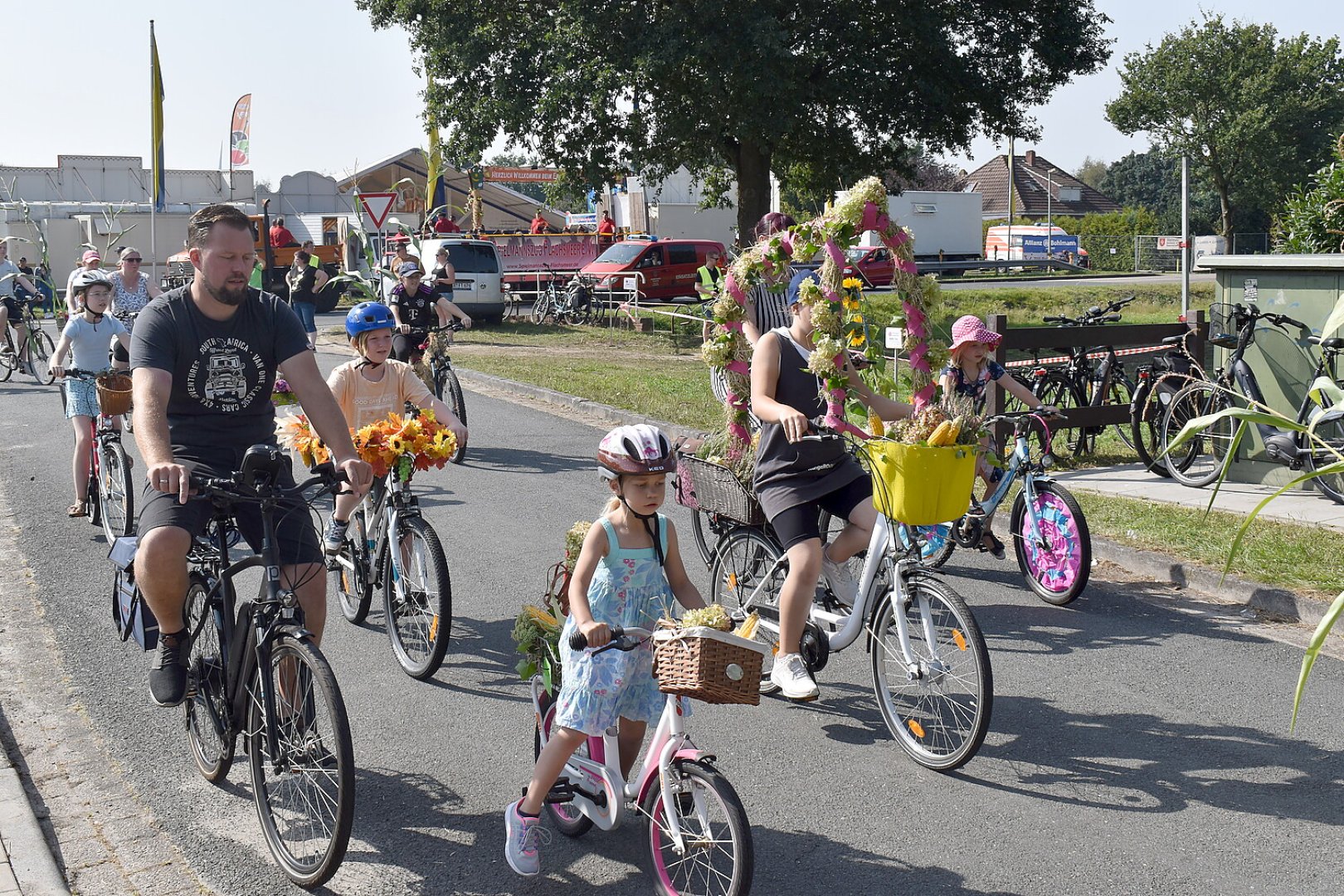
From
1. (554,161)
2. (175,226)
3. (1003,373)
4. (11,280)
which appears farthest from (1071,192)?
(1003,373)

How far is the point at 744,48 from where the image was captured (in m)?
22.5

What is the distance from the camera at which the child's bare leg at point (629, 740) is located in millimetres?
4191

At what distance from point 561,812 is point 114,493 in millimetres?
6401

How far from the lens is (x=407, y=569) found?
6.64 meters

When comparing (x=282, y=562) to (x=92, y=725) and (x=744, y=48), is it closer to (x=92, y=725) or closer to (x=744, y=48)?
(x=92, y=725)

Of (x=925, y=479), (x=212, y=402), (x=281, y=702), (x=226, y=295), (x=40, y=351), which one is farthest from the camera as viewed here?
(x=40, y=351)

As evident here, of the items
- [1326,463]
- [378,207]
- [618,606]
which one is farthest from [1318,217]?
[378,207]

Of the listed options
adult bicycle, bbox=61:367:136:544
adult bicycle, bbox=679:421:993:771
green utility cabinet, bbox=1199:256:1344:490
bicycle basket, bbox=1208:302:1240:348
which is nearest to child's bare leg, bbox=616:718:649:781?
adult bicycle, bbox=679:421:993:771

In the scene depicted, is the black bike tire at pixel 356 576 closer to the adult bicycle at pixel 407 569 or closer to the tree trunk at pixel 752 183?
the adult bicycle at pixel 407 569

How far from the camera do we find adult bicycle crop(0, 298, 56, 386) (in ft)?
65.8

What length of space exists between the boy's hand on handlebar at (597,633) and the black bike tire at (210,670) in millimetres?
1565

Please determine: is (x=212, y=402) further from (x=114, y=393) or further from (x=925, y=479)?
(x=114, y=393)

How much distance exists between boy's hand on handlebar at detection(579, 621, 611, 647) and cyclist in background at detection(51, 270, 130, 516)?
23.4 feet

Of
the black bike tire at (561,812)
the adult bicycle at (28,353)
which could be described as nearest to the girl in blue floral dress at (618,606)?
the black bike tire at (561,812)
